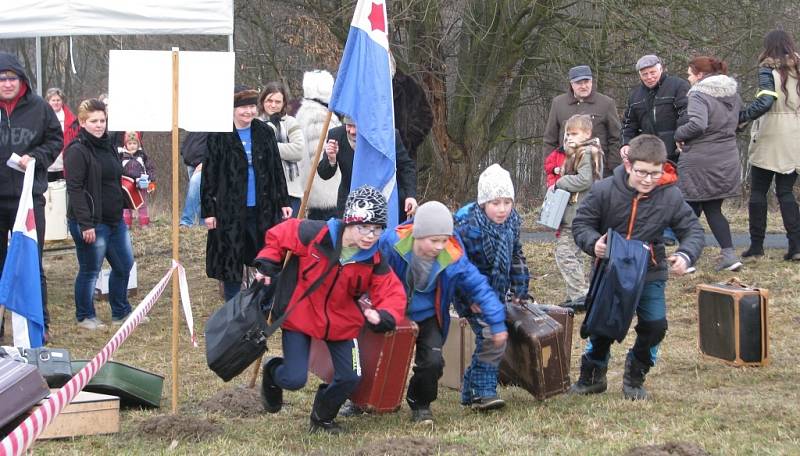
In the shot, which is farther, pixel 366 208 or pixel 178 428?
pixel 178 428

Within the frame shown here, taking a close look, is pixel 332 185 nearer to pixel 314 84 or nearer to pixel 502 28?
pixel 314 84

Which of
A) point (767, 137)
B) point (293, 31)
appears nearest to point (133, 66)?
point (767, 137)

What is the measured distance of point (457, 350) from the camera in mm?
7121

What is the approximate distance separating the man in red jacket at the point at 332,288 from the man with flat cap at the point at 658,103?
16.6ft

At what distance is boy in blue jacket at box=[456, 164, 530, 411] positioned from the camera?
6250 millimetres

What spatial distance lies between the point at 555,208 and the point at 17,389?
526 cm

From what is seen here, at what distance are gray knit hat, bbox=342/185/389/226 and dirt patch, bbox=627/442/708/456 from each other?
1.69 meters

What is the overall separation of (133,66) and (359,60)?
4.57 feet

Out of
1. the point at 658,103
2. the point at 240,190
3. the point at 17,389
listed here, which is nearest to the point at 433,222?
the point at 17,389

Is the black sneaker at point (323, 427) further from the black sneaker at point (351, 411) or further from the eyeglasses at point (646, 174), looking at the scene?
→ the eyeglasses at point (646, 174)

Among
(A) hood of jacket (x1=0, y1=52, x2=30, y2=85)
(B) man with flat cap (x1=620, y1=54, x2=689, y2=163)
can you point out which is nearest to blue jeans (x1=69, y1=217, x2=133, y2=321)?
(A) hood of jacket (x1=0, y1=52, x2=30, y2=85)

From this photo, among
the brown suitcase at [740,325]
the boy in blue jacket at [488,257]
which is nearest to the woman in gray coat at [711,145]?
the brown suitcase at [740,325]

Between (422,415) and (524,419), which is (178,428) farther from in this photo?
(524,419)

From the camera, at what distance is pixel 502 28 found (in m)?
14.4
